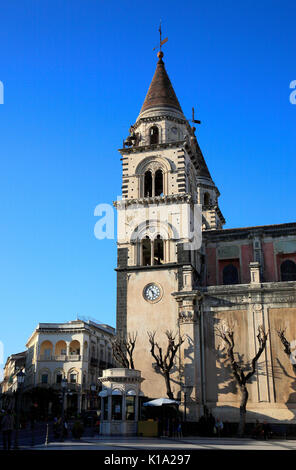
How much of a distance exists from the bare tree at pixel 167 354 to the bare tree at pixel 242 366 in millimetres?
3291

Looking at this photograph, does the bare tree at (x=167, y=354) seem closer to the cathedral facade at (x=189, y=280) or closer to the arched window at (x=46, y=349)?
the cathedral facade at (x=189, y=280)

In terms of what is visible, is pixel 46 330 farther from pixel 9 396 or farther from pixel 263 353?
pixel 263 353

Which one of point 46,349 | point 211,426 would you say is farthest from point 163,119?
point 46,349

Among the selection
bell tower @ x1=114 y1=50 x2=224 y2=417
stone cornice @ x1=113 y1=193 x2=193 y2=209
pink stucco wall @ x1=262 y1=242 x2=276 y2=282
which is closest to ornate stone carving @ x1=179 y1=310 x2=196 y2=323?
bell tower @ x1=114 y1=50 x2=224 y2=417

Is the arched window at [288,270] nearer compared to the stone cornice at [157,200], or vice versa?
the arched window at [288,270]

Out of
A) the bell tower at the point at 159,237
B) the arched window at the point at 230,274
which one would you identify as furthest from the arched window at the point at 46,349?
the arched window at the point at 230,274

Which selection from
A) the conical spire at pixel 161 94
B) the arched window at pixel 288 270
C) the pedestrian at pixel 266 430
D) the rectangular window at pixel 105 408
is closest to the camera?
the pedestrian at pixel 266 430

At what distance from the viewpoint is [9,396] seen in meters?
84.5

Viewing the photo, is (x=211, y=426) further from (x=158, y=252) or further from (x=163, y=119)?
(x=163, y=119)

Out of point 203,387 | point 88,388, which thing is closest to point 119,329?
point 203,387

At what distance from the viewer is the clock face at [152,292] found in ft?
126

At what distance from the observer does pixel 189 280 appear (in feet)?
123

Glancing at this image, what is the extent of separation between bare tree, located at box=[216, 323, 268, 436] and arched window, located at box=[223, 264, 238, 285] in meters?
5.47

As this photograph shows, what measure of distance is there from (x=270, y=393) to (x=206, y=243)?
43.6ft
